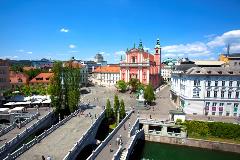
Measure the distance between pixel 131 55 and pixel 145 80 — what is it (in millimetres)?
13639

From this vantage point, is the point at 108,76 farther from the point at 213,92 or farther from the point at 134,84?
the point at 213,92

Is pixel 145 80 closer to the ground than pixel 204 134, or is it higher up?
higher up

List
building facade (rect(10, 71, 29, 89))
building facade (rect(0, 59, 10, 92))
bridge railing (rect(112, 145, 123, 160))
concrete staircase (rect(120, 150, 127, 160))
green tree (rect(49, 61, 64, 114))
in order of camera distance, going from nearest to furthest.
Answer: bridge railing (rect(112, 145, 123, 160)) < concrete staircase (rect(120, 150, 127, 160)) < green tree (rect(49, 61, 64, 114)) < building facade (rect(0, 59, 10, 92)) < building facade (rect(10, 71, 29, 89))

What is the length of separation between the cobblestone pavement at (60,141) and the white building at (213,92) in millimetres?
28025

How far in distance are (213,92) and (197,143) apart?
57.1ft

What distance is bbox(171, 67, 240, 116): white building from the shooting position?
197 ft

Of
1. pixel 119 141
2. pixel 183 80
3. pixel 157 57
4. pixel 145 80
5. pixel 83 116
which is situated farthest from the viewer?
pixel 157 57

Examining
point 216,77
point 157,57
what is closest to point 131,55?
point 157,57

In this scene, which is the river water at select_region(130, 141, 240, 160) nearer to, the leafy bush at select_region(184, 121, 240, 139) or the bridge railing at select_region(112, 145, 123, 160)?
the leafy bush at select_region(184, 121, 240, 139)

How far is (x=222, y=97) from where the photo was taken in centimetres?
6062

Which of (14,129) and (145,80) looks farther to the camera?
(145,80)

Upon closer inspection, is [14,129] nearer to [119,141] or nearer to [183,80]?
[119,141]

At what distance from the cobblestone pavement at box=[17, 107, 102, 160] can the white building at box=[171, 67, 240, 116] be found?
2803cm

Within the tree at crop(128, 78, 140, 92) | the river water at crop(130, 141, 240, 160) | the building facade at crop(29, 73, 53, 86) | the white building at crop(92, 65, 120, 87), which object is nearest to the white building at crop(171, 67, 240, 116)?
the river water at crop(130, 141, 240, 160)
